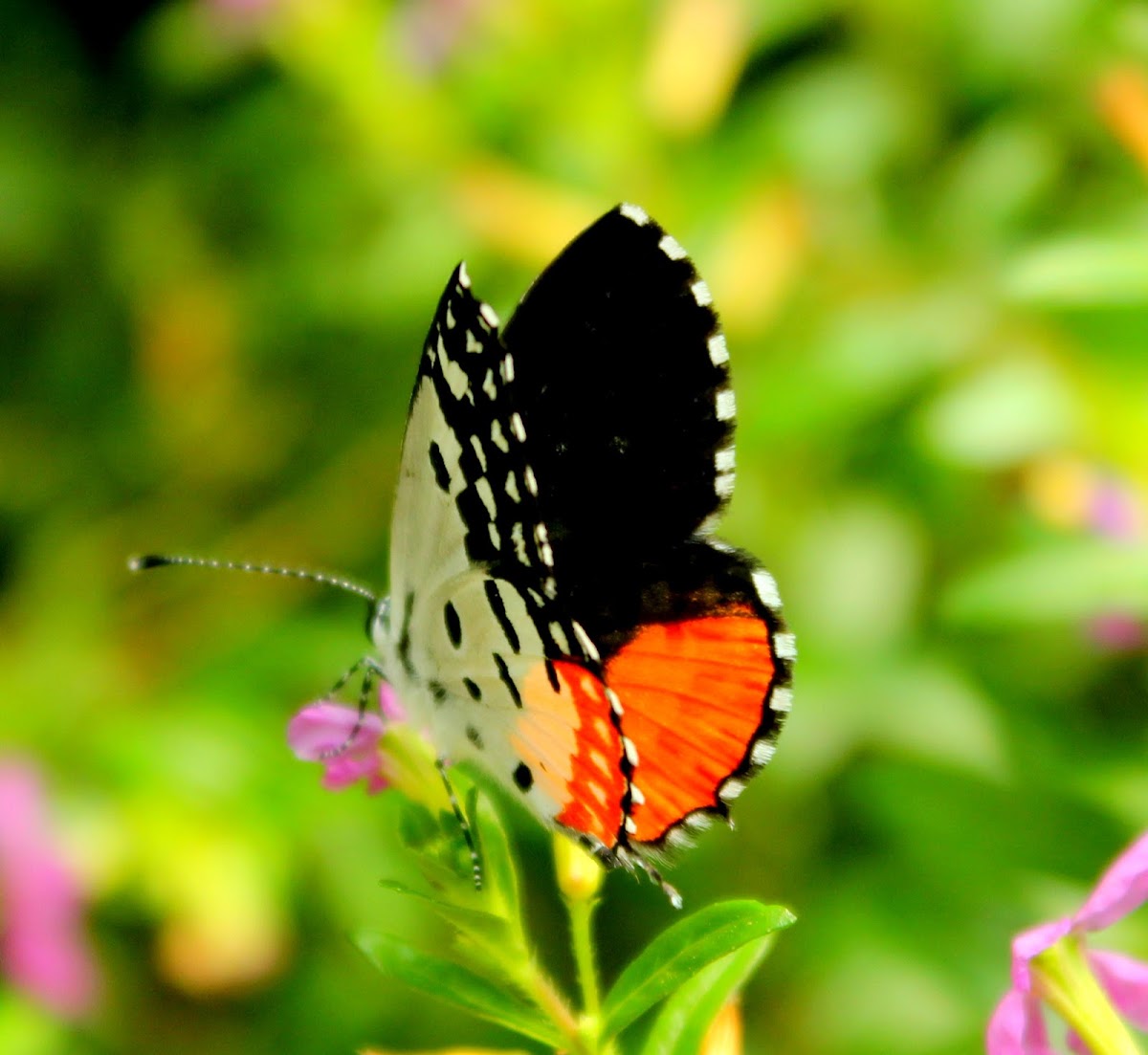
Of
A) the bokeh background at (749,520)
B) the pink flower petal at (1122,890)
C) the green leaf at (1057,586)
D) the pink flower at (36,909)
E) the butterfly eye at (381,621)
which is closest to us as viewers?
the pink flower petal at (1122,890)

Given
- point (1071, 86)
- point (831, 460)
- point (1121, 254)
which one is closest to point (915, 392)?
point (831, 460)

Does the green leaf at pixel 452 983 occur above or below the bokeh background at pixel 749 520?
below

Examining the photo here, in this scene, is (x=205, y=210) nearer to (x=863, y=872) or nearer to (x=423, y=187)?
(x=423, y=187)

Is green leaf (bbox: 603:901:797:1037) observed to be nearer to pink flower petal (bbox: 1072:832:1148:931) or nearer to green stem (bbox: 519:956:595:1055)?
green stem (bbox: 519:956:595:1055)

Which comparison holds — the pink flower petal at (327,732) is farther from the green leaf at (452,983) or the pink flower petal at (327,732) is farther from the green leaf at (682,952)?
the green leaf at (682,952)

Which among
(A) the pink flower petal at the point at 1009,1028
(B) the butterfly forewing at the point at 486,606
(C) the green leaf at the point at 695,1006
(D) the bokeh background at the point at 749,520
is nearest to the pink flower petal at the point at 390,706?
(B) the butterfly forewing at the point at 486,606

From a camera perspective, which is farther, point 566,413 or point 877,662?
point 877,662

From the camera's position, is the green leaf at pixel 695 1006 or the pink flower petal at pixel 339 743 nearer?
the green leaf at pixel 695 1006
